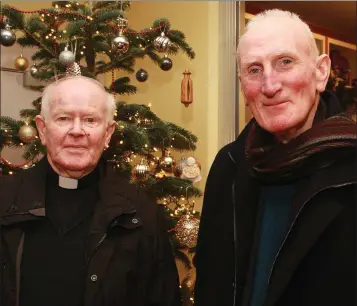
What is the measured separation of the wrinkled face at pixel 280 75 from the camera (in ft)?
4.33

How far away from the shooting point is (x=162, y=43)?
8.23 ft

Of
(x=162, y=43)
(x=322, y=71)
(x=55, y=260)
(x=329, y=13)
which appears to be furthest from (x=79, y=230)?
(x=329, y=13)

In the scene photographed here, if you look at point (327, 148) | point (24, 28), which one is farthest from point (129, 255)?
point (24, 28)

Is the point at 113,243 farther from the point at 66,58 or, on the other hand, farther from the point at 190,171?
the point at 190,171

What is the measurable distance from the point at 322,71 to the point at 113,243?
87 centimetres

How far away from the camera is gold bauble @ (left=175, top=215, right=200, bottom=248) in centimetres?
250

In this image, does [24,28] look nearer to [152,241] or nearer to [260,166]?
[152,241]

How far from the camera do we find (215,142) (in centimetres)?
347

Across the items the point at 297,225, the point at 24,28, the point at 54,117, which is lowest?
the point at 297,225

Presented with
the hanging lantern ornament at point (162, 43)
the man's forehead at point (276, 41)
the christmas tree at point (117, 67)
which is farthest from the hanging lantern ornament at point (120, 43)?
the man's forehead at point (276, 41)

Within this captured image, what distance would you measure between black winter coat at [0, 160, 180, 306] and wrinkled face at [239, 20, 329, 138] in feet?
1.90

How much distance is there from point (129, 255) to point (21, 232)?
368mm

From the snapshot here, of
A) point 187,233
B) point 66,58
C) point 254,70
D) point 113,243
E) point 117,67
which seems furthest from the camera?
point 117,67

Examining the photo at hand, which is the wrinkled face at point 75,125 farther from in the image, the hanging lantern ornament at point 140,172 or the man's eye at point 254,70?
the hanging lantern ornament at point 140,172
